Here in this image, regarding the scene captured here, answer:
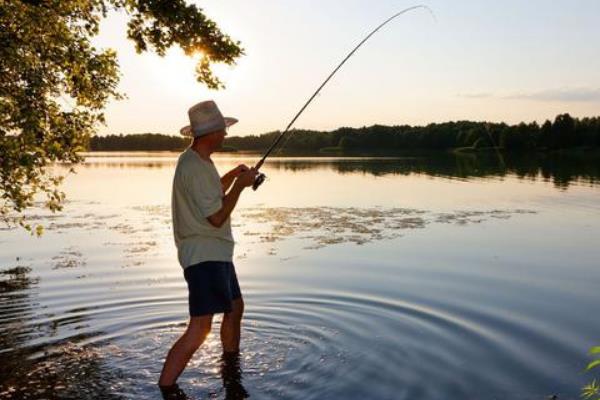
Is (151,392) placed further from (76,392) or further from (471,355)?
(471,355)

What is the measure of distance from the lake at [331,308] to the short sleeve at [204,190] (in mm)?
1686

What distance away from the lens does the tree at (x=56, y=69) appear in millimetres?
8289

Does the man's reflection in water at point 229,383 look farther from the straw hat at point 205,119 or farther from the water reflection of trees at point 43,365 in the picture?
the straw hat at point 205,119

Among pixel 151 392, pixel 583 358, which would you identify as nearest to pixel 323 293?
pixel 583 358

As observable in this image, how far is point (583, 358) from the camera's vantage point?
275 inches

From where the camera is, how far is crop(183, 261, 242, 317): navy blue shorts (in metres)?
5.52

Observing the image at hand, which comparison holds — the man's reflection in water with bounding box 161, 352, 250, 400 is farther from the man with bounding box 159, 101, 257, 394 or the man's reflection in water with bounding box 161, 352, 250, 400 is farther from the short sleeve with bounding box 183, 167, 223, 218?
the short sleeve with bounding box 183, 167, 223, 218

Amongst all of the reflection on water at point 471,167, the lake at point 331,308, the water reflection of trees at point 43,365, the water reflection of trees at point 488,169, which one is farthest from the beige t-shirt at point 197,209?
the reflection on water at point 471,167

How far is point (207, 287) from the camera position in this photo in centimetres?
554

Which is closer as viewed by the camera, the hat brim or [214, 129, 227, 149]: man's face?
[214, 129, 227, 149]: man's face

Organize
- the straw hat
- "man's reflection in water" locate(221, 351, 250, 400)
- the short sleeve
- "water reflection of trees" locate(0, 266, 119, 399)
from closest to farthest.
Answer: the short sleeve → the straw hat → "man's reflection in water" locate(221, 351, 250, 400) → "water reflection of trees" locate(0, 266, 119, 399)

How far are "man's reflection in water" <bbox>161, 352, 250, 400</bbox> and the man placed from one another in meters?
0.05

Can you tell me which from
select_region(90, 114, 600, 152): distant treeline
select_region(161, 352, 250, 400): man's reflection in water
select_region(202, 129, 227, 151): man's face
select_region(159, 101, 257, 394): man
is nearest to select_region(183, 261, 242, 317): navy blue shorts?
select_region(159, 101, 257, 394): man

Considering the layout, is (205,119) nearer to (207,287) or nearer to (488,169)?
(207,287)
